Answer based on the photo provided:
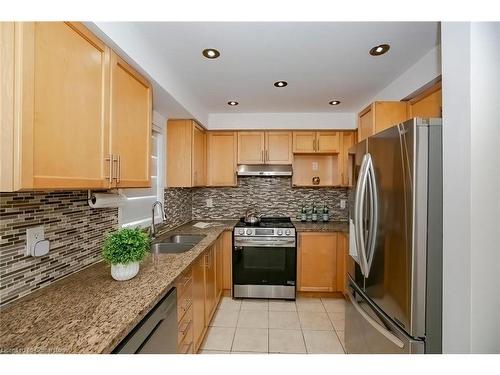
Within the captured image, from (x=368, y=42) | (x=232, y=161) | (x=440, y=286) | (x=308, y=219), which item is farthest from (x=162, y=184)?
(x=440, y=286)

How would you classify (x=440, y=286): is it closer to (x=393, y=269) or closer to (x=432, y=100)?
(x=393, y=269)

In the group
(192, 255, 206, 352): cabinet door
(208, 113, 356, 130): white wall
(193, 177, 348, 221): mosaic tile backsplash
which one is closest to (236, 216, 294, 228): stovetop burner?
(193, 177, 348, 221): mosaic tile backsplash

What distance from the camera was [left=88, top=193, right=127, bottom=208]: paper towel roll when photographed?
1426 millimetres

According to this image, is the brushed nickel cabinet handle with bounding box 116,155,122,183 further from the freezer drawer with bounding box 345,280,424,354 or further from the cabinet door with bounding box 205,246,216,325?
the freezer drawer with bounding box 345,280,424,354

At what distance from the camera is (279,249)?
2826mm

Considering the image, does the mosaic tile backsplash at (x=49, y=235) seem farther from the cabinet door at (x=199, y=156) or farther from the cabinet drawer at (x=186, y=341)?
the cabinet door at (x=199, y=156)

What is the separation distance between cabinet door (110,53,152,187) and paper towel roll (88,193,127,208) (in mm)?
166

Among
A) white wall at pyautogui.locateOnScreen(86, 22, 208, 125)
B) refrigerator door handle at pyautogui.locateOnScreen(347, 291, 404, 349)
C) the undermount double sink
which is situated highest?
white wall at pyautogui.locateOnScreen(86, 22, 208, 125)

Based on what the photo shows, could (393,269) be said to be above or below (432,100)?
below

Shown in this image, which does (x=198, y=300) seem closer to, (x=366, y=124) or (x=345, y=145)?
(x=366, y=124)

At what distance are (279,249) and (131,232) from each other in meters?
1.91

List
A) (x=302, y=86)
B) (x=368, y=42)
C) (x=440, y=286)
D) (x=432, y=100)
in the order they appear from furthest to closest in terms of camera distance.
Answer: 1. (x=302, y=86)
2. (x=432, y=100)
3. (x=368, y=42)
4. (x=440, y=286)

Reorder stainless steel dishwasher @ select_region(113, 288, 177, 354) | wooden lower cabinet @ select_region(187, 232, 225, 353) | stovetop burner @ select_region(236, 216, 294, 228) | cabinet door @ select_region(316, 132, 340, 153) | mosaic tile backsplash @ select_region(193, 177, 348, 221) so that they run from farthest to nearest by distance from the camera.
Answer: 1. mosaic tile backsplash @ select_region(193, 177, 348, 221)
2. cabinet door @ select_region(316, 132, 340, 153)
3. stovetop burner @ select_region(236, 216, 294, 228)
4. wooden lower cabinet @ select_region(187, 232, 225, 353)
5. stainless steel dishwasher @ select_region(113, 288, 177, 354)

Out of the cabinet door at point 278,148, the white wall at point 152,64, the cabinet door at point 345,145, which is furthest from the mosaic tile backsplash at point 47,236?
the cabinet door at point 345,145
